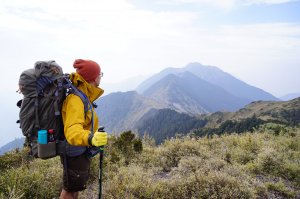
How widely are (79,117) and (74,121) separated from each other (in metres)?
0.09

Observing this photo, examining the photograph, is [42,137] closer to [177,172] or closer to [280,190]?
[177,172]

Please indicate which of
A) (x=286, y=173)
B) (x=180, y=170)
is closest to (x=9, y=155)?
(x=180, y=170)

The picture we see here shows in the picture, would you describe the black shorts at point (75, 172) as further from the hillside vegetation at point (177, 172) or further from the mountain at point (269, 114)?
the mountain at point (269, 114)

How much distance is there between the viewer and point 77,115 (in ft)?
12.9

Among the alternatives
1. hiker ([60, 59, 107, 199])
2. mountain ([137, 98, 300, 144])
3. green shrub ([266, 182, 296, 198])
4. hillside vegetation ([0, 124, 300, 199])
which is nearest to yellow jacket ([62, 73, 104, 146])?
hiker ([60, 59, 107, 199])

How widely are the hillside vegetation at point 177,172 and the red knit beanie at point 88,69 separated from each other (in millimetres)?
1803

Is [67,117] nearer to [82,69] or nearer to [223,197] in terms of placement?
[82,69]

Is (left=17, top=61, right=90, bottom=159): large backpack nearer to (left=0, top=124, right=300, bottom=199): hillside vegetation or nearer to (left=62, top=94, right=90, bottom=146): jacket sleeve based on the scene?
(left=62, top=94, right=90, bottom=146): jacket sleeve

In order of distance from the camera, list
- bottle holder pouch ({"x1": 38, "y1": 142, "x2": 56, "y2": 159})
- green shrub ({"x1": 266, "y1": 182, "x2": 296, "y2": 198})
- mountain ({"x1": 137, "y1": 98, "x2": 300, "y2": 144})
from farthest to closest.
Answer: mountain ({"x1": 137, "y1": 98, "x2": 300, "y2": 144}), green shrub ({"x1": 266, "y1": 182, "x2": 296, "y2": 198}), bottle holder pouch ({"x1": 38, "y1": 142, "x2": 56, "y2": 159})

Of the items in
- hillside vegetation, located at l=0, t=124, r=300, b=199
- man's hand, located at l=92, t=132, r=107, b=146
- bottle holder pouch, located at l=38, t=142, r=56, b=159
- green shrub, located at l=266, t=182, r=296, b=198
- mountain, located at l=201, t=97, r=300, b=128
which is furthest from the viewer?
mountain, located at l=201, t=97, r=300, b=128

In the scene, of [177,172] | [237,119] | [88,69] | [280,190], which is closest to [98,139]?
[88,69]

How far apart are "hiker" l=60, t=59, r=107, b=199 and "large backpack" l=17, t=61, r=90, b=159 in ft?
0.41

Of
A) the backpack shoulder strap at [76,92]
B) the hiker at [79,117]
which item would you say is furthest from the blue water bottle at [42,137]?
the backpack shoulder strap at [76,92]

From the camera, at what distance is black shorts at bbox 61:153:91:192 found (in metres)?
4.25
